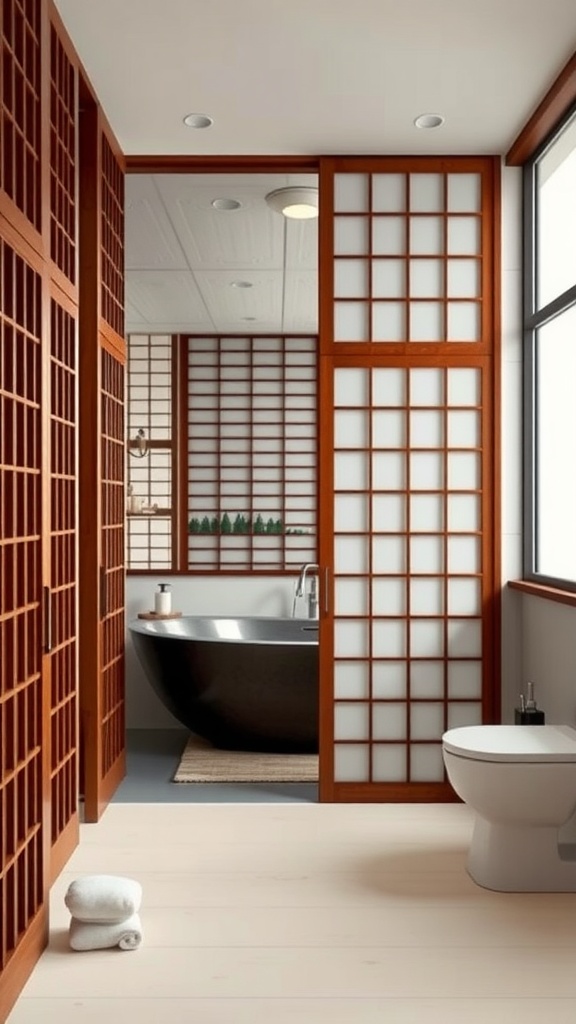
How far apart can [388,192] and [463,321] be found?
2.13 feet

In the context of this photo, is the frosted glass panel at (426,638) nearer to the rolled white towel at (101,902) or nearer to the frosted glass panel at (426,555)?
the frosted glass panel at (426,555)

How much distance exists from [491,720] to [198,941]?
190cm

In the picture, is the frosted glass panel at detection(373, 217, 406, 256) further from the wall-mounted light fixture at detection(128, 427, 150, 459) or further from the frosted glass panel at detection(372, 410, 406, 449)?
the wall-mounted light fixture at detection(128, 427, 150, 459)

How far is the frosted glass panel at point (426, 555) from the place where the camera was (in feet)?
13.7

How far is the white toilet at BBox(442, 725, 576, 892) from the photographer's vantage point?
Answer: 2.92m

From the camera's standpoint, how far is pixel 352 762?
4.12 metres

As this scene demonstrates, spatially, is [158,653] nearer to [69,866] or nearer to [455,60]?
[69,866]

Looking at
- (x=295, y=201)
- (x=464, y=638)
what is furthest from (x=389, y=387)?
(x=464, y=638)

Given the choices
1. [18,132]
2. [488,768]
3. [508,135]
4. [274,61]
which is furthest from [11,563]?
[508,135]

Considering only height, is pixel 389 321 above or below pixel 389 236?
below

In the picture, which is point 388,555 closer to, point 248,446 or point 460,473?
point 460,473

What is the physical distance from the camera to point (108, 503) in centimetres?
410

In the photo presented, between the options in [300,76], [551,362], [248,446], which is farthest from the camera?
[248,446]

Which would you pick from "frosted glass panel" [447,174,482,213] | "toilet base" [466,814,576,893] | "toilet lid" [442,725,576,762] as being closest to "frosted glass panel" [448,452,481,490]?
"frosted glass panel" [447,174,482,213]
